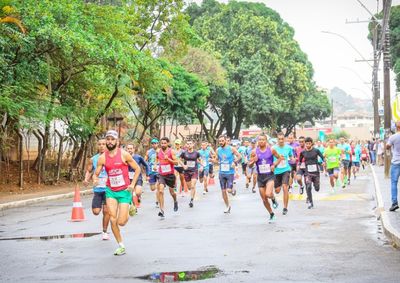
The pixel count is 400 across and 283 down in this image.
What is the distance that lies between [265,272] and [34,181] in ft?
71.2

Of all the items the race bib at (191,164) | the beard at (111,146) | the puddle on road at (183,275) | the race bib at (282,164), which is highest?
the beard at (111,146)

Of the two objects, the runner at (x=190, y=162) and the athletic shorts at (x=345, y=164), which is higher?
the runner at (x=190, y=162)

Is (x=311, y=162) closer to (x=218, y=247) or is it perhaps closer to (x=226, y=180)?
(x=226, y=180)

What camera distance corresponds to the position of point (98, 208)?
12.8m

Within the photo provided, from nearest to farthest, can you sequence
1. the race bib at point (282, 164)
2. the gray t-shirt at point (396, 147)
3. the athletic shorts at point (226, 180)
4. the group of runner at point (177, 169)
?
the group of runner at point (177, 169)
the gray t-shirt at point (396, 147)
the race bib at point (282, 164)
the athletic shorts at point (226, 180)

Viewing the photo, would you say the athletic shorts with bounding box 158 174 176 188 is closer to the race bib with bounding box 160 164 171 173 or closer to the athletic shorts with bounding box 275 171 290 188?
the race bib with bounding box 160 164 171 173

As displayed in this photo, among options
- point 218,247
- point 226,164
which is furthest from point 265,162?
point 218,247

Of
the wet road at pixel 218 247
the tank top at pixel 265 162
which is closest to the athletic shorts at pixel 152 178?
the wet road at pixel 218 247

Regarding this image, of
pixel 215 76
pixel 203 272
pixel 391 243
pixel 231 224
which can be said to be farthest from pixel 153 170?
pixel 215 76

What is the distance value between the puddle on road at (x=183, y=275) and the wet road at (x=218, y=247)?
130mm

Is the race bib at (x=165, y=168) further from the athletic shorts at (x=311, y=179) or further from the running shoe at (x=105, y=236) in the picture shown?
the running shoe at (x=105, y=236)

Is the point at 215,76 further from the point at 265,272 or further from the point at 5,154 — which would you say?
the point at 265,272

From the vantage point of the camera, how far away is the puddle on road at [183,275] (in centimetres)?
816

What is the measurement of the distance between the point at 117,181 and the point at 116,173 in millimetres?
116
